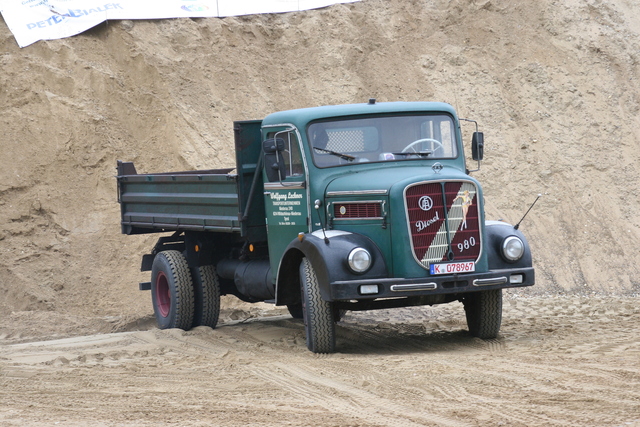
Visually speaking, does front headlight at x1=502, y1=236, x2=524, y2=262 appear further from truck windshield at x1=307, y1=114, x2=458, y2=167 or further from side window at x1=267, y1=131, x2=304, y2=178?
side window at x1=267, y1=131, x2=304, y2=178

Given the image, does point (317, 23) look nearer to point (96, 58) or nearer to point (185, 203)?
point (96, 58)

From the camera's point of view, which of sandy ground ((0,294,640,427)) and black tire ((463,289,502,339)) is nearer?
sandy ground ((0,294,640,427))

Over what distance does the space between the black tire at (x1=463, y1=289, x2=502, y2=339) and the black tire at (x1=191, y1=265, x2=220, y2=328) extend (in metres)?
3.68

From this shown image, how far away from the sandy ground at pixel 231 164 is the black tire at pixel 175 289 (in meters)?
0.53

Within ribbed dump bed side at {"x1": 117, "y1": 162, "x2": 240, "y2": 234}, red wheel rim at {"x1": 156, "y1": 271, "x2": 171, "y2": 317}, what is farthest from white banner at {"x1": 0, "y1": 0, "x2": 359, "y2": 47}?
red wheel rim at {"x1": 156, "y1": 271, "x2": 171, "y2": 317}

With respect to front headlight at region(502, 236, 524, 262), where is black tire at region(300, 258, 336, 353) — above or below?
below

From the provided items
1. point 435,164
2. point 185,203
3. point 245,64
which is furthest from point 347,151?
point 245,64

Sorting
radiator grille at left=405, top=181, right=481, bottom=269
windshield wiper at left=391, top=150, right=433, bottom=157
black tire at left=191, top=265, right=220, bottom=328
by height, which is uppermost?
windshield wiper at left=391, top=150, right=433, bottom=157

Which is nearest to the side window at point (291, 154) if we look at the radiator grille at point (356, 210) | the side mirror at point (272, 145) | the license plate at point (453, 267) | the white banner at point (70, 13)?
the side mirror at point (272, 145)

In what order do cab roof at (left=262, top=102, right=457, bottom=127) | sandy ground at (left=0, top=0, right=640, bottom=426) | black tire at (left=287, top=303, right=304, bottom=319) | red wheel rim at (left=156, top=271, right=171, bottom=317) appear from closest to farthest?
sandy ground at (left=0, top=0, right=640, bottom=426) → cab roof at (left=262, top=102, right=457, bottom=127) → red wheel rim at (left=156, top=271, right=171, bottom=317) → black tire at (left=287, top=303, right=304, bottom=319)

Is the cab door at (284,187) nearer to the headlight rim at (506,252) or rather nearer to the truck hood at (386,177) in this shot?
the truck hood at (386,177)

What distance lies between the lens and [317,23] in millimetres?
21109

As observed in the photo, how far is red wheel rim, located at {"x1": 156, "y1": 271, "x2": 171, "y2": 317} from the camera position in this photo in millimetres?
12539

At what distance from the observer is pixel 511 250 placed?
9.36 metres
